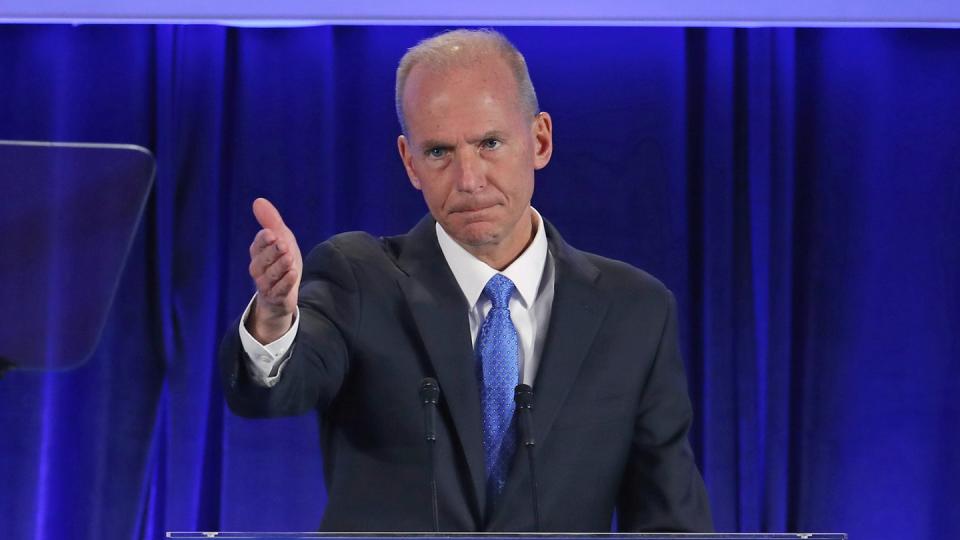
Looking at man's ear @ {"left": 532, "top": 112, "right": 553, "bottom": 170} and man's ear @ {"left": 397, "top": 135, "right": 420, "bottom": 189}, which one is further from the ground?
man's ear @ {"left": 532, "top": 112, "right": 553, "bottom": 170}

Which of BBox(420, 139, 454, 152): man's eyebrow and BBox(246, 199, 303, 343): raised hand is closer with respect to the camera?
BBox(246, 199, 303, 343): raised hand

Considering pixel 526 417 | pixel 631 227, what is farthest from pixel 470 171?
pixel 631 227

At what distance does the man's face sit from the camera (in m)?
1.90

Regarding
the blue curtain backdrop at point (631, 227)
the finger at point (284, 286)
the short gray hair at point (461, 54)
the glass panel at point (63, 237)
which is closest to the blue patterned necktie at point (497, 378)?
the short gray hair at point (461, 54)

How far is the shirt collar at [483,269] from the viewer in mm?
1952

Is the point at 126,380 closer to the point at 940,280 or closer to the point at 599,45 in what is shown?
the point at 599,45

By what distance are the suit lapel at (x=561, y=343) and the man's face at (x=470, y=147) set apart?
0.40 ft

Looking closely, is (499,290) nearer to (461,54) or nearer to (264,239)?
(461,54)

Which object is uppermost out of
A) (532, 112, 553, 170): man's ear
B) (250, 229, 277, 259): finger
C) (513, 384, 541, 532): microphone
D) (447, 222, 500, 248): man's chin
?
(532, 112, 553, 170): man's ear

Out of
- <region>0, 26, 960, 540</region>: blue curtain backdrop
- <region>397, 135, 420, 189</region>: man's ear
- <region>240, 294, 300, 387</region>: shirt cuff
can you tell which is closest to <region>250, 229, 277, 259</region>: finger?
<region>240, 294, 300, 387</region>: shirt cuff

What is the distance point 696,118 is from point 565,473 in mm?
2199

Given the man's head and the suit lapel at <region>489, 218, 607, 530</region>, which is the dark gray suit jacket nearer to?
the suit lapel at <region>489, 218, 607, 530</region>

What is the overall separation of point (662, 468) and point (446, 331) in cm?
39

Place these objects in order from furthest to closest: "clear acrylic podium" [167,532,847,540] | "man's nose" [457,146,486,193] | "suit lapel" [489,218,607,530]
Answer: "man's nose" [457,146,486,193] < "suit lapel" [489,218,607,530] < "clear acrylic podium" [167,532,847,540]
